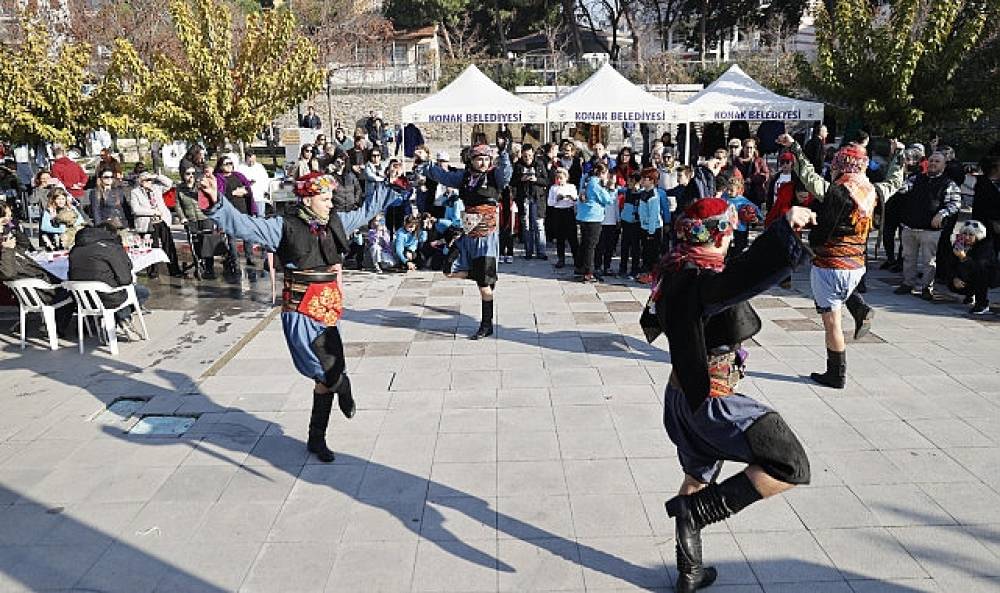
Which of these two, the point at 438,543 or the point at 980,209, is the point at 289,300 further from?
the point at 980,209

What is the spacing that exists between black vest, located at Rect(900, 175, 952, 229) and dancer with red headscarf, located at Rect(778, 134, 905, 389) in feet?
11.2

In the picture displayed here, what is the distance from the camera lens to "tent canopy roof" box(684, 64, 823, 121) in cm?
1386

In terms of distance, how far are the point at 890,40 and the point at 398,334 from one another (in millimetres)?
10268

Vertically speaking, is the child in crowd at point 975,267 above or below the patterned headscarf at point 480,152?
below

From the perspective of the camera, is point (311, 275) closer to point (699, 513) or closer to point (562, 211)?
point (699, 513)

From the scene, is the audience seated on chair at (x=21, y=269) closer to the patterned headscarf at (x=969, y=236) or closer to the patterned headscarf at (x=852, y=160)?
the patterned headscarf at (x=852, y=160)

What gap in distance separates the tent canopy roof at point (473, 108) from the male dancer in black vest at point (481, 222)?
6.39 m

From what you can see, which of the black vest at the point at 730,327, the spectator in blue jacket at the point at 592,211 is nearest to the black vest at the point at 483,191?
the spectator in blue jacket at the point at 592,211

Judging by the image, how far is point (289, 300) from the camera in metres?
4.98

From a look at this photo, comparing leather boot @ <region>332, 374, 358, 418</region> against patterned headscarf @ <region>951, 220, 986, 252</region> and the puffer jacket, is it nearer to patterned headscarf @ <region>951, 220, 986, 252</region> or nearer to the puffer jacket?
the puffer jacket

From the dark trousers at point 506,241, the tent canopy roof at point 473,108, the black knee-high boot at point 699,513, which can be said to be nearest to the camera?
the black knee-high boot at point 699,513

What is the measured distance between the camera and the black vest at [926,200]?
8.87 meters

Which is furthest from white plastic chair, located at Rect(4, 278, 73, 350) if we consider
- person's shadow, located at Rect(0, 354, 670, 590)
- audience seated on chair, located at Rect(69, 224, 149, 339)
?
person's shadow, located at Rect(0, 354, 670, 590)

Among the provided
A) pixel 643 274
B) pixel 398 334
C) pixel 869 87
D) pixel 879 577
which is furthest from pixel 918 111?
pixel 879 577
